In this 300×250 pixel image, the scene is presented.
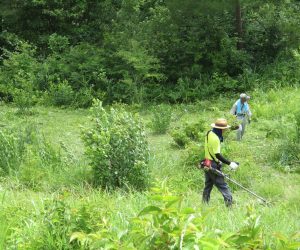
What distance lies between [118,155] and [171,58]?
11.2 meters

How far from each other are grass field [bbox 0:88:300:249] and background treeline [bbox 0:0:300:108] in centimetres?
126

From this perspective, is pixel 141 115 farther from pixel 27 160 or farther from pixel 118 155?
pixel 118 155

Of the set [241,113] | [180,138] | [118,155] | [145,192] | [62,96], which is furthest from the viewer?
[62,96]

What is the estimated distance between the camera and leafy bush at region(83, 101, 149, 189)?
8.18m

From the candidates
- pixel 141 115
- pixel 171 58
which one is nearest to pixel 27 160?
A: pixel 141 115

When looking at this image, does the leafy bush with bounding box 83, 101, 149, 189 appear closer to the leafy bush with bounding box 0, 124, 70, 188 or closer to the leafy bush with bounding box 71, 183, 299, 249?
the leafy bush with bounding box 0, 124, 70, 188

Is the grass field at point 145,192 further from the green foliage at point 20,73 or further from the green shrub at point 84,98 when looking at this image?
the green foliage at point 20,73

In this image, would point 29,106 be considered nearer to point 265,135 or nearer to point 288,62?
point 265,135

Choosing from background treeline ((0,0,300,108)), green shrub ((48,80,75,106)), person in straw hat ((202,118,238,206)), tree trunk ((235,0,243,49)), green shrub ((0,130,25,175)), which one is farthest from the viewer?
tree trunk ((235,0,243,49))

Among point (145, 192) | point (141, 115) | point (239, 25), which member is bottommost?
point (141, 115)

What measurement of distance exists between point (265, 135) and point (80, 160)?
17.8ft

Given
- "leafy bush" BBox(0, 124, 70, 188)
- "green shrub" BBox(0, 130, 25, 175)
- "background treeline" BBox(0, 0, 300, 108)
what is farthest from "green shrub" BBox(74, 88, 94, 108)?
"green shrub" BBox(0, 130, 25, 175)

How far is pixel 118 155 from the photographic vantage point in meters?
8.32

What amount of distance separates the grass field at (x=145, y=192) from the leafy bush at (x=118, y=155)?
34cm
